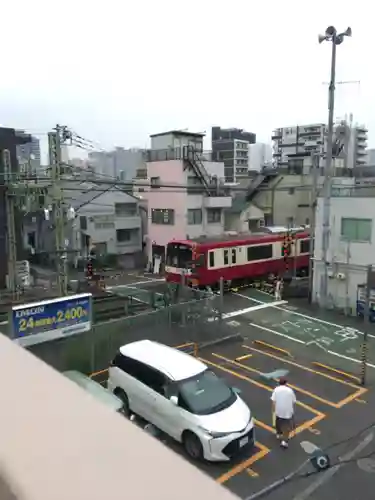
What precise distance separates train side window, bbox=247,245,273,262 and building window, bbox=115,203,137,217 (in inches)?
459

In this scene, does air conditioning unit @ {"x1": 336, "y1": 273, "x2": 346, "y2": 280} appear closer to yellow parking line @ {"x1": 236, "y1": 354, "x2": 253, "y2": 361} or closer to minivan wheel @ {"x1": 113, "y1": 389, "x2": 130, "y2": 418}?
yellow parking line @ {"x1": 236, "y1": 354, "x2": 253, "y2": 361}

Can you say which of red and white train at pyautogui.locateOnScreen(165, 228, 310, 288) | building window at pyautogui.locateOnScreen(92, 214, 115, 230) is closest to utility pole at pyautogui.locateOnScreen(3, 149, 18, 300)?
red and white train at pyautogui.locateOnScreen(165, 228, 310, 288)

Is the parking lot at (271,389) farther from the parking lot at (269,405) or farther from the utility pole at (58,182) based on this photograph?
the utility pole at (58,182)

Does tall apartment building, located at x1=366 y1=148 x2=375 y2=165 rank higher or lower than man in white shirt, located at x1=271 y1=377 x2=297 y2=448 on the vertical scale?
higher

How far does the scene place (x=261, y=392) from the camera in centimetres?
962

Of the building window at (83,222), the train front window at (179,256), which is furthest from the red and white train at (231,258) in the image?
the building window at (83,222)

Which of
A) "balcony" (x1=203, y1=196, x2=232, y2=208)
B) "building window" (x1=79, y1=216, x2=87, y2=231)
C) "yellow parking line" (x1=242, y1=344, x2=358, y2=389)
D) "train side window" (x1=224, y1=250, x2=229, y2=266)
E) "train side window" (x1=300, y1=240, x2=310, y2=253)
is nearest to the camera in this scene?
"yellow parking line" (x1=242, y1=344, x2=358, y2=389)

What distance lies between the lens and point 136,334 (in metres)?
11.0

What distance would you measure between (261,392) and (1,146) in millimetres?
16011

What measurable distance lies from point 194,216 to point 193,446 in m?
20.1

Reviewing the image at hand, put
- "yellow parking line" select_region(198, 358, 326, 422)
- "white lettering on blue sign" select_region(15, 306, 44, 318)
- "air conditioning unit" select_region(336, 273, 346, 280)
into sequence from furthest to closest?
"air conditioning unit" select_region(336, 273, 346, 280)
"white lettering on blue sign" select_region(15, 306, 44, 318)
"yellow parking line" select_region(198, 358, 326, 422)

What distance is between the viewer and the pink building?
25969mm

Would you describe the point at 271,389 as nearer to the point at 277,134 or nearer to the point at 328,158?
the point at 328,158

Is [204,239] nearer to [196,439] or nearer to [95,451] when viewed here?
[196,439]
